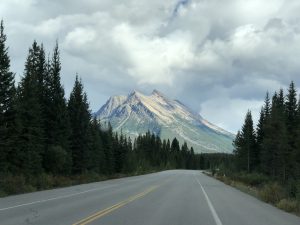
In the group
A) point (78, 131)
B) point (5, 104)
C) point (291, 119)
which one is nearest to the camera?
point (5, 104)

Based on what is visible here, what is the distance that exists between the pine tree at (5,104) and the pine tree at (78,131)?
19670mm

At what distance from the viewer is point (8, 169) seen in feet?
128

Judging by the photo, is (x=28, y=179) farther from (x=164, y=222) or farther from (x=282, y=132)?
(x=282, y=132)

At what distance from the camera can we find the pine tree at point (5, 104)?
36.5 m

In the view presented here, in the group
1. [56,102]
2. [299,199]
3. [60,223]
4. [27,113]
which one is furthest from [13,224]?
[56,102]

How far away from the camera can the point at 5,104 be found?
1454 inches

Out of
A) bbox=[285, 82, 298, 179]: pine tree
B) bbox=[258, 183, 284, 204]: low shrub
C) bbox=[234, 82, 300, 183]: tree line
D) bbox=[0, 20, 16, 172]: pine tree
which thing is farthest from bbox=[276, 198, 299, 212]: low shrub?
bbox=[285, 82, 298, 179]: pine tree

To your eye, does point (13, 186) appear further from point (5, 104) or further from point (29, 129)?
point (29, 129)

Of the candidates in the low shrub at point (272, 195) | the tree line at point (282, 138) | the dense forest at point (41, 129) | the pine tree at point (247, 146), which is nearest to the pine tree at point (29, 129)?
the dense forest at point (41, 129)

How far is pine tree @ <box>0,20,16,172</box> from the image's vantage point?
3647 centimetres

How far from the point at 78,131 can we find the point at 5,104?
23587mm

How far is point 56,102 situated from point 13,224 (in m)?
41.0

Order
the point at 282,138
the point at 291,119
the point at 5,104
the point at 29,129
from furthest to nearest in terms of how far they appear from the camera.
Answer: the point at 291,119 → the point at 282,138 → the point at 29,129 → the point at 5,104

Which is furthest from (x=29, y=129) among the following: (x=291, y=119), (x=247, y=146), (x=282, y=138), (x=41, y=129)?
(x=247, y=146)
